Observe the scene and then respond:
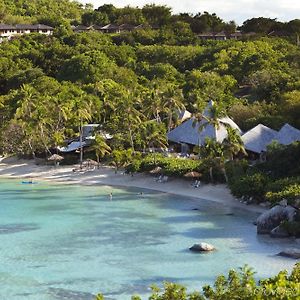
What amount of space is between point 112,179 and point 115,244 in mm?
15767

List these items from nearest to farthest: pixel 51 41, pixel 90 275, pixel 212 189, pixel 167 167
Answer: pixel 90 275 < pixel 212 189 < pixel 167 167 < pixel 51 41

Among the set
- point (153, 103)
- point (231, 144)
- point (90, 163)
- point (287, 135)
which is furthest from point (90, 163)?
point (287, 135)

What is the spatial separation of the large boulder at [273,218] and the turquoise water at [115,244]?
0.66 meters

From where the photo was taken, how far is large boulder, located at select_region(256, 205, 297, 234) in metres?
30.3

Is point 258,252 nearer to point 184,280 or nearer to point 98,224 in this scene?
point 184,280

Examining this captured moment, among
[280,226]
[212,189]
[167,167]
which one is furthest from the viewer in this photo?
[167,167]

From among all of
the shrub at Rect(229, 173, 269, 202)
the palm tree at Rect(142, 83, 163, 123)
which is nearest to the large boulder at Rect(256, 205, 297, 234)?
the shrub at Rect(229, 173, 269, 202)

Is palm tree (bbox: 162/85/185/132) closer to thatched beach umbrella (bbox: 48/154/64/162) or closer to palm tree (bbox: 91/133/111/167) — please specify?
palm tree (bbox: 91/133/111/167)

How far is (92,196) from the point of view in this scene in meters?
40.6

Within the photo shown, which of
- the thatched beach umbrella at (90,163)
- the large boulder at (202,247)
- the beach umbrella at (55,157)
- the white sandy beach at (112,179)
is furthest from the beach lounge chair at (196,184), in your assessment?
the beach umbrella at (55,157)

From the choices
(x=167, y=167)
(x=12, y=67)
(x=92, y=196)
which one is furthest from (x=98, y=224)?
(x=12, y=67)

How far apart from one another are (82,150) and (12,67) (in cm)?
3063

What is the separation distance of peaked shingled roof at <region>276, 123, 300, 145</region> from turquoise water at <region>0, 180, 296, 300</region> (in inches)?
344

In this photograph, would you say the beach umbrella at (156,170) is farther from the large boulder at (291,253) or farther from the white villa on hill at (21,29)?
the white villa on hill at (21,29)
